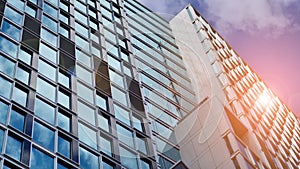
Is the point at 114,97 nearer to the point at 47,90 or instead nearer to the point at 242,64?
the point at 47,90

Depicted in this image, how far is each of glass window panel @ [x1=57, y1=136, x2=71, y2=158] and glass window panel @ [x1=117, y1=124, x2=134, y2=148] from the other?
4742 millimetres

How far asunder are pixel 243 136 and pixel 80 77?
13.2 meters

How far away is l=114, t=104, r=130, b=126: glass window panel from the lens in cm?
3450

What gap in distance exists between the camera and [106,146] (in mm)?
30922

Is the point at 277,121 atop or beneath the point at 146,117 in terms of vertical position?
atop

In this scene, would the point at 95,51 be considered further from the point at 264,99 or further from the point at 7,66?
the point at 264,99

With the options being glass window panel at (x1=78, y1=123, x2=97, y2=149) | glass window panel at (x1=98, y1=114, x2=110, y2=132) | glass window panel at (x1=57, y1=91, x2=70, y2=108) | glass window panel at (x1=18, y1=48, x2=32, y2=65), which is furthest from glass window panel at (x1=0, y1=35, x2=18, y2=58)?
glass window panel at (x1=98, y1=114, x2=110, y2=132)

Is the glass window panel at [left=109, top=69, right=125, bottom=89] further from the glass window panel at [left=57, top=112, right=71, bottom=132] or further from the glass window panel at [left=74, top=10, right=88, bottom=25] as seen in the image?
the glass window panel at [left=57, top=112, right=71, bottom=132]

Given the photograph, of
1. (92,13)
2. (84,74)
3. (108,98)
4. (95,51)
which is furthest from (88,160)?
(92,13)

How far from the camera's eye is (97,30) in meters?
44.9

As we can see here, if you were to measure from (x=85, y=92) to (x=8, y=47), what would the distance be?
580cm

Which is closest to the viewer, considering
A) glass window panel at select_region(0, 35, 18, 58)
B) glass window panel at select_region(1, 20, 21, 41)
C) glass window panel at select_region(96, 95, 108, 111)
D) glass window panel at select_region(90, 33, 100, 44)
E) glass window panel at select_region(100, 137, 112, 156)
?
glass window panel at select_region(100, 137, 112, 156)

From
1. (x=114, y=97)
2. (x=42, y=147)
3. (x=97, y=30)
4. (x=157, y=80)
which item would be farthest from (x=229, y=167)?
(x=97, y=30)

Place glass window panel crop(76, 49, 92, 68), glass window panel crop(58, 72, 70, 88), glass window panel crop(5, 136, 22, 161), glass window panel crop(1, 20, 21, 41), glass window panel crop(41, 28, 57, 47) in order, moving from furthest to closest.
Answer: glass window panel crop(76, 49, 92, 68)
glass window panel crop(41, 28, 57, 47)
glass window panel crop(58, 72, 70, 88)
glass window panel crop(1, 20, 21, 41)
glass window panel crop(5, 136, 22, 161)
